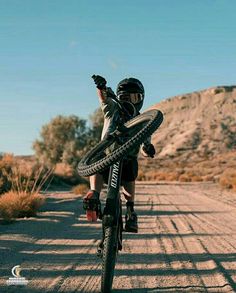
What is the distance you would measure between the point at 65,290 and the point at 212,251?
374 centimetres

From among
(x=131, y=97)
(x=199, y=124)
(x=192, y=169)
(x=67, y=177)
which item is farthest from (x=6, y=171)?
(x=199, y=124)

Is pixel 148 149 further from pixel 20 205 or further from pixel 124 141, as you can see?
pixel 20 205

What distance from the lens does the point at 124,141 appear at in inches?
237

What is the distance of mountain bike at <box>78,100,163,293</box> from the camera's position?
5.54 meters

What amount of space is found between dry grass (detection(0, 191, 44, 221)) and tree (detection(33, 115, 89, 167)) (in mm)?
35102

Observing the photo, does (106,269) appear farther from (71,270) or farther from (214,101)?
(214,101)

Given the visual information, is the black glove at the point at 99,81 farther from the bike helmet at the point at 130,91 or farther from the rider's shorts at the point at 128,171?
the rider's shorts at the point at 128,171

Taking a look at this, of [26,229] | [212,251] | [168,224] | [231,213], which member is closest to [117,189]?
[212,251]

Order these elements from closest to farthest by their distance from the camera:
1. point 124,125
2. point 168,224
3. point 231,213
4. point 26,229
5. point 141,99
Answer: point 124,125 < point 141,99 < point 26,229 < point 168,224 < point 231,213

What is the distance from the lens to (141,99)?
6742 millimetres

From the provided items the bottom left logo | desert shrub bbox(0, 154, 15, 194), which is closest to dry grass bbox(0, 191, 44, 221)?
desert shrub bbox(0, 154, 15, 194)

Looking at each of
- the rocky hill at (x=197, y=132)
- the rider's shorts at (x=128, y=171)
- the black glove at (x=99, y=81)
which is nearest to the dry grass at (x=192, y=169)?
Result: the rocky hill at (x=197, y=132)

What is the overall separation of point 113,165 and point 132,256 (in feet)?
10.4

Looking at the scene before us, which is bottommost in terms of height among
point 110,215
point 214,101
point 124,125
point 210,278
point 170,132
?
point 210,278
